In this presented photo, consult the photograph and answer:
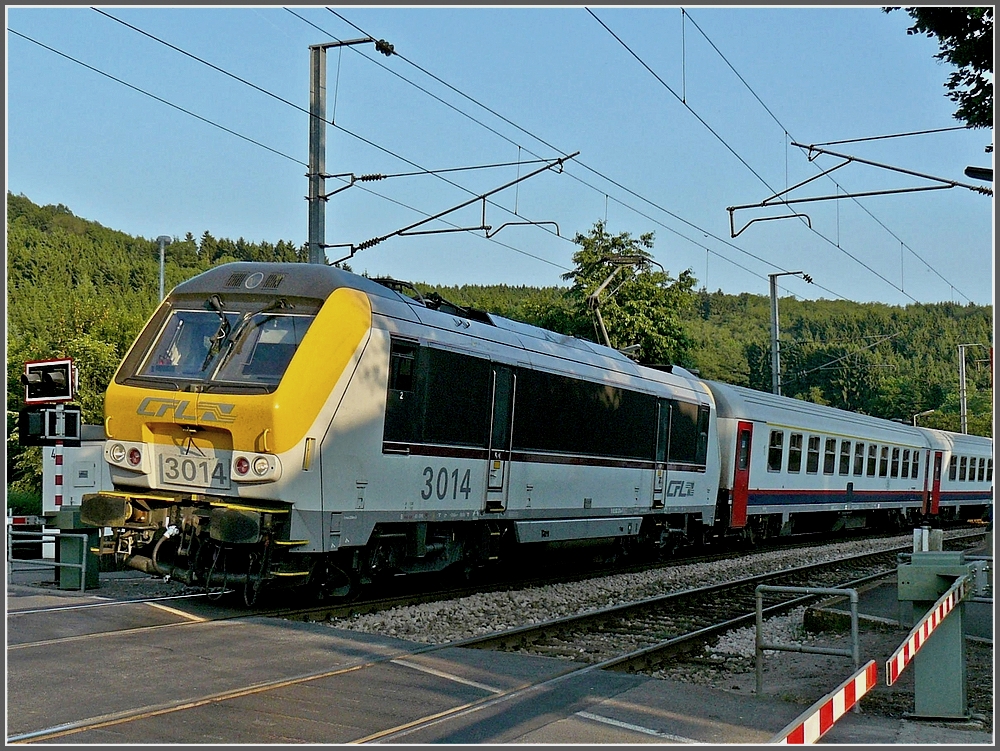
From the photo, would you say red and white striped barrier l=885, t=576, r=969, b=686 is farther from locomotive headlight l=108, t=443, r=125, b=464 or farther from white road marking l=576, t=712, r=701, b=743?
locomotive headlight l=108, t=443, r=125, b=464

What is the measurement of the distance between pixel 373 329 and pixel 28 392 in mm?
4299

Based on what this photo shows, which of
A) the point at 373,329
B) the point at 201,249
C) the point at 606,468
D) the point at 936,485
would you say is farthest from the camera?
the point at 201,249

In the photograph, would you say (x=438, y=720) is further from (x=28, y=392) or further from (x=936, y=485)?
(x=936, y=485)

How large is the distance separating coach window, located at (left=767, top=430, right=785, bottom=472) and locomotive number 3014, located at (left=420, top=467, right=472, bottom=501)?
12.6m

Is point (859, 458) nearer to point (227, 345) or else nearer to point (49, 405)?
point (227, 345)

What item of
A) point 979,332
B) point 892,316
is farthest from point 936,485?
point 892,316

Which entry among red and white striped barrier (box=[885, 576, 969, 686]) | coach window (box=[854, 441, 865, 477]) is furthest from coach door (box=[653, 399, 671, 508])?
coach window (box=[854, 441, 865, 477])

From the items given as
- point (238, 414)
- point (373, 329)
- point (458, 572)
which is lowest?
point (458, 572)

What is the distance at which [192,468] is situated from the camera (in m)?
11.0

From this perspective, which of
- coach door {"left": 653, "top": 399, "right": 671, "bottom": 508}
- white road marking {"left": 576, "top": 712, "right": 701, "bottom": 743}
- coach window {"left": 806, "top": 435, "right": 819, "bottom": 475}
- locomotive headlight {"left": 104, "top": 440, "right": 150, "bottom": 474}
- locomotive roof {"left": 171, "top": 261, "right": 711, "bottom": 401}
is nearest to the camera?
white road marking {"left": 576, "top": 712, "right": 701, "bottom": 743}

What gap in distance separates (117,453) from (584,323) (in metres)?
40.6

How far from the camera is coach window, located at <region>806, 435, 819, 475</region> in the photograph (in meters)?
26.3

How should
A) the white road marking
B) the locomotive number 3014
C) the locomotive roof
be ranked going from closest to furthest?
the white road marking < the locomotive roof < the locomotive number 3014

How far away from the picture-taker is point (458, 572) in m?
16.0
